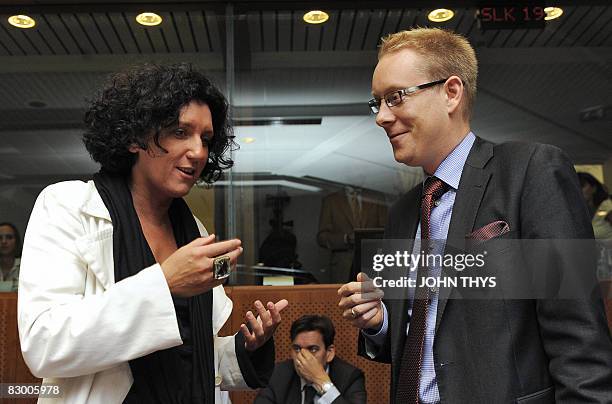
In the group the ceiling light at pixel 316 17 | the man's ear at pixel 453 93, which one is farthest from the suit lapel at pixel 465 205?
the ceiling light at pixel 316 17

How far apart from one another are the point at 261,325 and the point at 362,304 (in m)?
0.30

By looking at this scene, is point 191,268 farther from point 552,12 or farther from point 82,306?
point 552,12

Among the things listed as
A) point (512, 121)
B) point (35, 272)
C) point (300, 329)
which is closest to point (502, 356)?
point (35, 272)

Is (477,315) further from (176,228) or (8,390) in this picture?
(8,390)

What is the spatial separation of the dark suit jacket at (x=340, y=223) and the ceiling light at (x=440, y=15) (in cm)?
148

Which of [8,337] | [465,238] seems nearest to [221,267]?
[465,238]

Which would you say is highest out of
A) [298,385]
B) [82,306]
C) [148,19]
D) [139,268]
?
[148,19]

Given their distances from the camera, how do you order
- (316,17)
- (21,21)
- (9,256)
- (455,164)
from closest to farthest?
(455,164) → (9,256) → (21,21) → (316,17)

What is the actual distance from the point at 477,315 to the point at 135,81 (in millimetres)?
1141

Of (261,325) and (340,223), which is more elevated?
(340,223)

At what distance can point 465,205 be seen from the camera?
1622 millimetres

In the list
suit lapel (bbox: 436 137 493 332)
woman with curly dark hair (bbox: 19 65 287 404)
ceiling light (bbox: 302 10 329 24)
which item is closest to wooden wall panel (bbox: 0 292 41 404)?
woman with curly dark hair (bbox: 19 65 287 404)

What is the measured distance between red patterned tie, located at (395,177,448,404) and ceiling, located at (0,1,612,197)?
3.17 meters

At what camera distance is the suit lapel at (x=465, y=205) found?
160 cm
